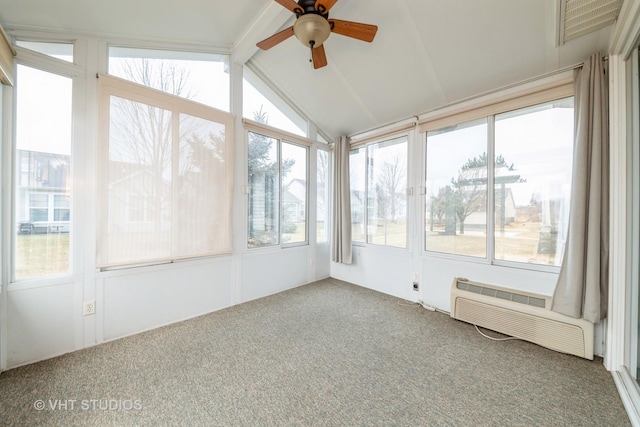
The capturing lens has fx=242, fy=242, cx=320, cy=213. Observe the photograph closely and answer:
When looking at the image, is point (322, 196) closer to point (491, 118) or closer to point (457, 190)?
point (457, 190)

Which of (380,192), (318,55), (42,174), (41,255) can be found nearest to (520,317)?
(380,192)

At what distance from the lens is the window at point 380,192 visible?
3.23 meters

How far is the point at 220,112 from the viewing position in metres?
2.69

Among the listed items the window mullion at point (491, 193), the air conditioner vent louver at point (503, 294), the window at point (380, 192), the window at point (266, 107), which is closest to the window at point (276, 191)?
the window at point (266, 107)

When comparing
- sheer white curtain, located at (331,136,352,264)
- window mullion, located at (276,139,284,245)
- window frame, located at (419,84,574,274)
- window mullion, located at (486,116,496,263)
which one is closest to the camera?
window frame, located at (419,84,574,274)

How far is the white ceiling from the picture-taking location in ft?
5.96

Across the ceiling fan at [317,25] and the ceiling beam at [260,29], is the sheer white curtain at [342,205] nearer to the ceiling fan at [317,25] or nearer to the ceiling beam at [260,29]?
the ceiling beam at [260,29]

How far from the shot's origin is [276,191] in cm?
337

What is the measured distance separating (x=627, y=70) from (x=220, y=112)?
3397mm

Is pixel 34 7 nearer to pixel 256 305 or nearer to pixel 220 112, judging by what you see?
pixel 220 112

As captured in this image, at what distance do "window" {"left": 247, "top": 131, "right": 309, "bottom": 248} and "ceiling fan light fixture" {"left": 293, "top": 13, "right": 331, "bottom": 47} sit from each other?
1.47 m

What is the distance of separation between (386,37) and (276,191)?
2128 millimetres

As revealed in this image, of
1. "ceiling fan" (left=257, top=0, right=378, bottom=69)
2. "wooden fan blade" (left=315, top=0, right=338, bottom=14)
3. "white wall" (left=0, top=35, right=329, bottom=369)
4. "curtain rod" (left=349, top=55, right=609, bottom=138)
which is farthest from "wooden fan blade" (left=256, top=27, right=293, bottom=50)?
"curtain rod" (left=349, top=55, right=609, bottom=138)

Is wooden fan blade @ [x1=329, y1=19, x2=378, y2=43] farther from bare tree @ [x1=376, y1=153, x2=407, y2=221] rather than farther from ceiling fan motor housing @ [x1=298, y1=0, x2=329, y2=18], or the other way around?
bare tree @ [x1=376, y1=153, x2=407, y2=221]
